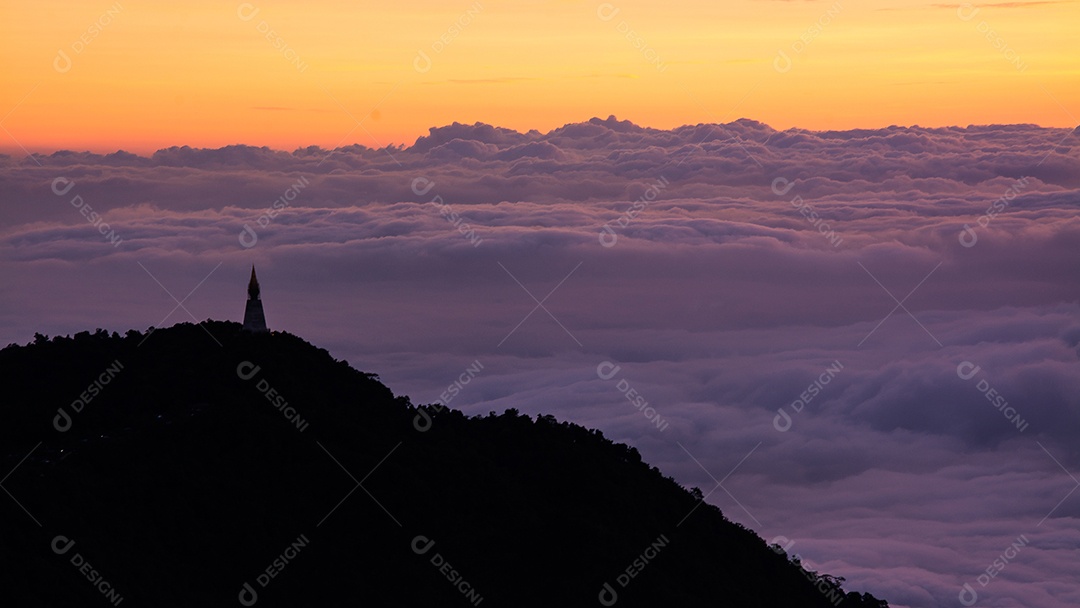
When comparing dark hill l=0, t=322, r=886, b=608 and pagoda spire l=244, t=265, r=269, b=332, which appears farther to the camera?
pagoda spire l=244, t=265, r=269, b=332

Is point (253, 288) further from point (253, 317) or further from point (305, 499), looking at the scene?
point (305, 499)

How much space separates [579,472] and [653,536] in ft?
15.6

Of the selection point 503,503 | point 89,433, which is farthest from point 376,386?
point 89,433

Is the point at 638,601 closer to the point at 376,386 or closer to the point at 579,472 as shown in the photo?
the point at 579,472

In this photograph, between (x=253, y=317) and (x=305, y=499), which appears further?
(x=253, y=317)

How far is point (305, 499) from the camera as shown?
53.4m

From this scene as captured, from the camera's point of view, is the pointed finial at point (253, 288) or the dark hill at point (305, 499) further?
the pointed finial at point (253, 288)

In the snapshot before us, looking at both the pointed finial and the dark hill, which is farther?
the pointed finial

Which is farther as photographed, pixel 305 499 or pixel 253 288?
pixel 253 288

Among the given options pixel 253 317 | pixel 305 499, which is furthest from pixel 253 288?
pixel 305 499

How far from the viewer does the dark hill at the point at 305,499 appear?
47656 millimetres

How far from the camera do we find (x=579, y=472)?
62438mm

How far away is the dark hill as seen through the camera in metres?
47.7

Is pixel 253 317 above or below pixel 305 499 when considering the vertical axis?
above
